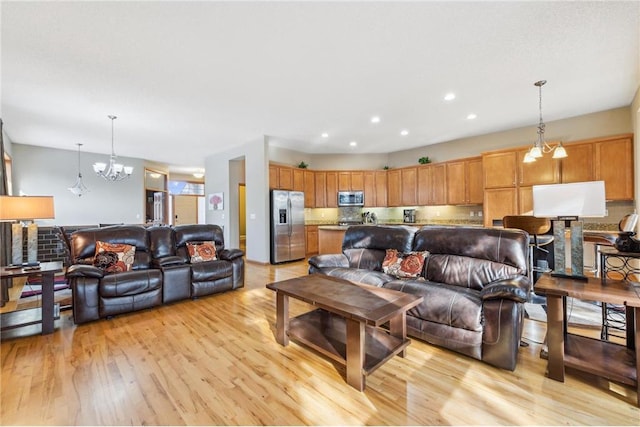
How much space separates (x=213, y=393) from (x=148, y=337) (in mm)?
1270

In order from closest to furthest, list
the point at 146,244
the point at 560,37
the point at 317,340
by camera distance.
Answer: the point at 317,340, the point at 560,37, the point at 146,244

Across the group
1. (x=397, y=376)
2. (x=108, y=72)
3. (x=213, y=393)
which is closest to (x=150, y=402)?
(x=213, y=393)

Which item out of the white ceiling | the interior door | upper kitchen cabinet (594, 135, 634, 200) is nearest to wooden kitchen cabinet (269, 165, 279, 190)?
the white ceiling

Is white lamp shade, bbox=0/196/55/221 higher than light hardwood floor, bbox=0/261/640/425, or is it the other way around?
white lamp shade, bbox=0/196/55/221

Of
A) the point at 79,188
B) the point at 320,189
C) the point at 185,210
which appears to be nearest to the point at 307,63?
the point at 320,189

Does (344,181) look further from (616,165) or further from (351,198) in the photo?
(616,165)

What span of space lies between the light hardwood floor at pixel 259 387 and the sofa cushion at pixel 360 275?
65 cm

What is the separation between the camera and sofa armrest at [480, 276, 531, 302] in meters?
1.99

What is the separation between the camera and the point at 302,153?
7770mm

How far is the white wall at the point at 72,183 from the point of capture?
6539 millimetres

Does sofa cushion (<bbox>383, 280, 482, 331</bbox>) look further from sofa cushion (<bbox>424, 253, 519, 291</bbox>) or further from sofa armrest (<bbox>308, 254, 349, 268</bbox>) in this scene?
sofa armrest (<bbox>308, 254, 349, 268</bbox>)

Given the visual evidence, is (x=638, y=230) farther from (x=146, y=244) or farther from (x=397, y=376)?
(x=146, y=244)

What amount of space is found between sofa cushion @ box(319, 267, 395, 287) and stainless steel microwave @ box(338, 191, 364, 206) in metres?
4.38

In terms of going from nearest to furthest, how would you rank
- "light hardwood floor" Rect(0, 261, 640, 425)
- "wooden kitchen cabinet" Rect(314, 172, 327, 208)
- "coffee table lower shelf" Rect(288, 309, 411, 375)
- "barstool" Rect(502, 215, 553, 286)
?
1. "light hardwood floor" Rect(0, 261, 640, 425)
2. "coffee table lower shelf" Rect(288, 309, 411, 375)
3. "barstool" Rect(502, 215, 553, 286)
4. "wooden kitchen cabinet" Rect(314, 172, 327, 208)
